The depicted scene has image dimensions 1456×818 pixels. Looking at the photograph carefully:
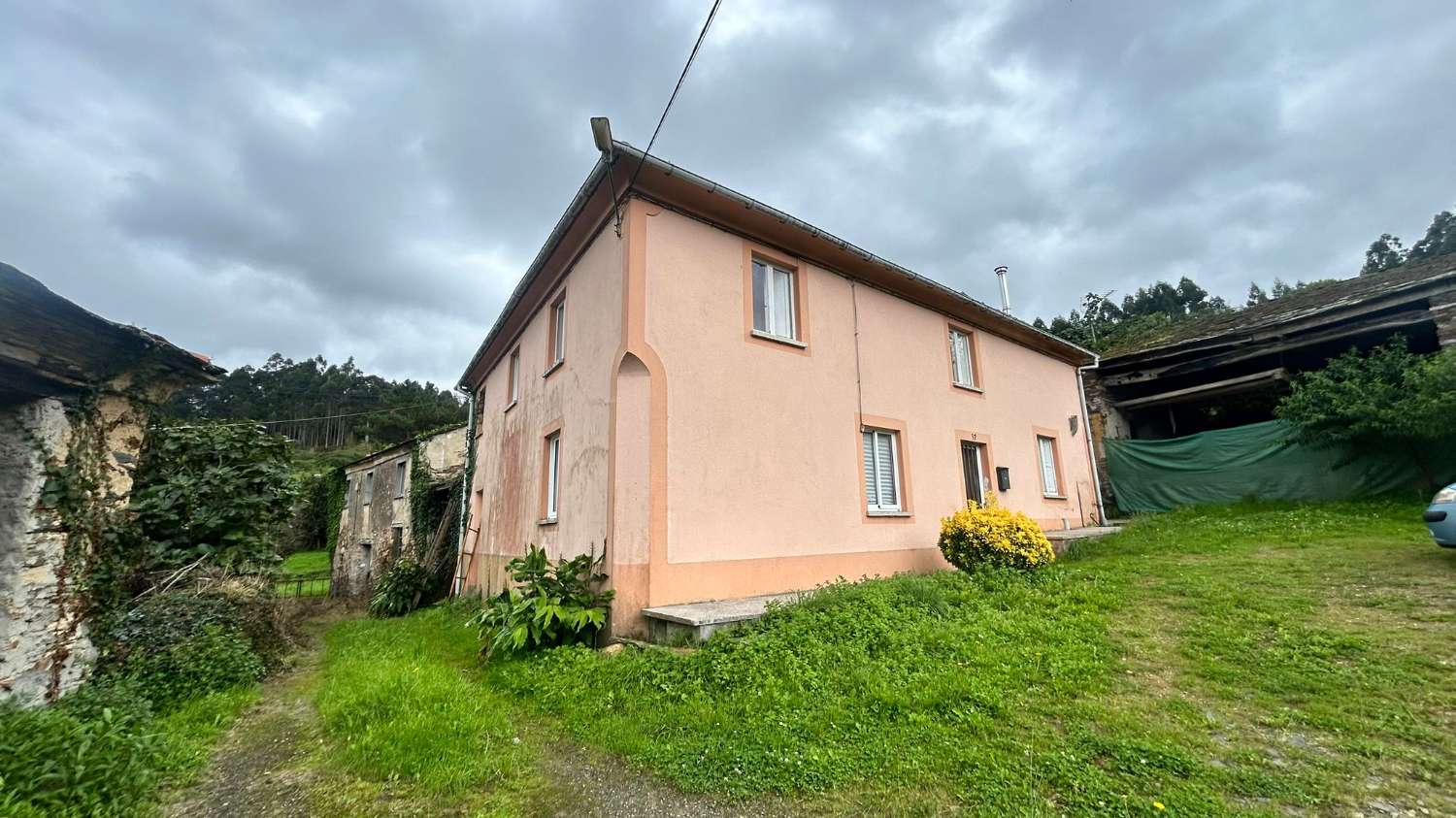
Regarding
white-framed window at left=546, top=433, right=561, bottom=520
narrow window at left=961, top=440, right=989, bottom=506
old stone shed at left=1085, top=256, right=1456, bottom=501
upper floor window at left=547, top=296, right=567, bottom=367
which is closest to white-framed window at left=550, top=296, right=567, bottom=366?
upper floor window at left=547, top=296, right=567, bottom=367

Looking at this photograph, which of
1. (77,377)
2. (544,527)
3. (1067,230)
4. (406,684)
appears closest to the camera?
(77,377)

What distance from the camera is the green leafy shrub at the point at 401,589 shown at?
12453 mm

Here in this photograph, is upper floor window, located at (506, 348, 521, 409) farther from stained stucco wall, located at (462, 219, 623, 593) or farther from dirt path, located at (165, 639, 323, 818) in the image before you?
dirt path, located at (165, 639, 323, 818)

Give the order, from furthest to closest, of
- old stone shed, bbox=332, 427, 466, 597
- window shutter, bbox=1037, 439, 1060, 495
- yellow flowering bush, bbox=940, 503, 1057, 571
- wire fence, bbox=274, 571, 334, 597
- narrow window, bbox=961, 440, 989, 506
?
wire fence, bbox=274, 571, 334, 597 → old stone shed, bbox=332, 427, 466, 597 → window shutter, bbox=1037, 439, 1060, 495 → narrow window, bbox=961, 440, 989, 506 → yellow flowering bush, bbox=940, 503, 1057, 571

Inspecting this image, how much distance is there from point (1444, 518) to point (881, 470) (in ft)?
20.1

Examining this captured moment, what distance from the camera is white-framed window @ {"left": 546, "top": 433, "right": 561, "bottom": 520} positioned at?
8.47 metres

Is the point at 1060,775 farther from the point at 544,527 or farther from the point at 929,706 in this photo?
the point at 544,527

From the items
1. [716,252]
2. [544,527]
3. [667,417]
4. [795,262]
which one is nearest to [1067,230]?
[795,262]

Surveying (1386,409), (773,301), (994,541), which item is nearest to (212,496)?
(773,301)

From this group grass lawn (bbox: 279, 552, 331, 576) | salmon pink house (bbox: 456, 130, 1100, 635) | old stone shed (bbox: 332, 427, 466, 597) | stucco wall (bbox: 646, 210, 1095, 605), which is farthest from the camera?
grass lawn (bbox: 279, 552, 331, 576)

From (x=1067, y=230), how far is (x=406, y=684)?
19.8 meters

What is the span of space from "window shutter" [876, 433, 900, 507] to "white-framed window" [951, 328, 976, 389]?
2.93 meters

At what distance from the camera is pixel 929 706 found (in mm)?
3682

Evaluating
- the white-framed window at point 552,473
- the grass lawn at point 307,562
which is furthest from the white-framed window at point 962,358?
the grass lawn at point 307,562
